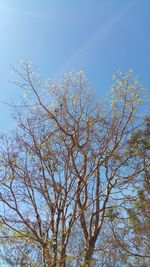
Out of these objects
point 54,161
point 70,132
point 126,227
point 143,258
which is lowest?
point 143,258

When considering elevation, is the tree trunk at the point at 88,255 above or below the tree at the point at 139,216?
below

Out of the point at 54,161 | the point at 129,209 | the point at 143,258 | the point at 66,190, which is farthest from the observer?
the point at 143,258

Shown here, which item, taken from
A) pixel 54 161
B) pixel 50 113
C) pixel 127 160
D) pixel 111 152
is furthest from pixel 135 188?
pixel 50 113

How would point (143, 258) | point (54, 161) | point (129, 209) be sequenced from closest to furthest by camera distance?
point (54, 161)
point (129, 209)
point (143, 258)

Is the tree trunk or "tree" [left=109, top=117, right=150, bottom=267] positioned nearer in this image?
the tree trunk

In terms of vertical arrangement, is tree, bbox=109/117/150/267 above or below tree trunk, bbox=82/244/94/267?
above

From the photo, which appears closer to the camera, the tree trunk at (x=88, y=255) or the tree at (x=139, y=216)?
the tree trunk at (x=88, y=255)

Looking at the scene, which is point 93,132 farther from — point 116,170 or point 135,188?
point 135,188

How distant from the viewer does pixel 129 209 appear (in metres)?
5.91

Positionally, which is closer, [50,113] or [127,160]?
[50,113]

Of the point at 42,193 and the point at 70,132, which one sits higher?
the point at 70,132

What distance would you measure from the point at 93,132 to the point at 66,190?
1.26 meters

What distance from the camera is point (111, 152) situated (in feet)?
16.8

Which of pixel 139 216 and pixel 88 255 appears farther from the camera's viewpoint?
pixel 139 216
